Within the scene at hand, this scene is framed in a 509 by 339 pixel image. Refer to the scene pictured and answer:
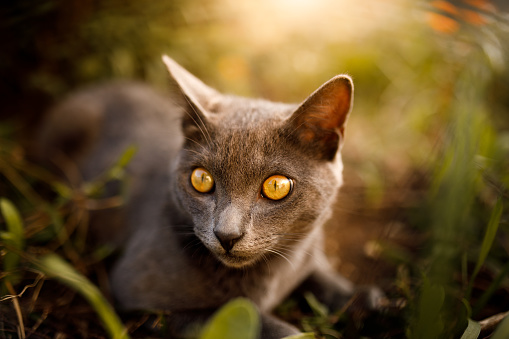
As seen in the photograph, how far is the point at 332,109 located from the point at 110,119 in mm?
A: 1584

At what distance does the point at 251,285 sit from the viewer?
1426 mm

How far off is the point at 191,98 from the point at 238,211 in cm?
45

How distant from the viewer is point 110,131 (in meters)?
2.27

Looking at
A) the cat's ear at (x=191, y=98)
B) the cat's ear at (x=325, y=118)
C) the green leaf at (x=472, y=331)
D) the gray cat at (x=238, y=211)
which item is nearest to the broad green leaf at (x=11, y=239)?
the gray cat at (x=238, y=211)

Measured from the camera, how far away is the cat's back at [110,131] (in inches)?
81.0

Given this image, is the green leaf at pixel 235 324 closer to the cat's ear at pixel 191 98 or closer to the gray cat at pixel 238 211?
the gray cat at pixel 238 211

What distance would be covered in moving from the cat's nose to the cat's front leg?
2.29 ft

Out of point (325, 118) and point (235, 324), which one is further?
point (325, 118)

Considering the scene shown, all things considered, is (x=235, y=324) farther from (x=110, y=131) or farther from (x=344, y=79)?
(x=110, y=131)

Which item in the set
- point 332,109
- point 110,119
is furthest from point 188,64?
point 332,109

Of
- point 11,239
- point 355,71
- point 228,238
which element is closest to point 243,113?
point 228,238

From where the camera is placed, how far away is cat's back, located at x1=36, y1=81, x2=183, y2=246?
2059mm

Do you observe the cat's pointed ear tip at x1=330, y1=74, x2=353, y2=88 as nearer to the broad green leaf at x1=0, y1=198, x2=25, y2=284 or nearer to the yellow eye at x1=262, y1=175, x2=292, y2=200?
the yellow eye at x1=262, y1=175, x2=292, y2=200

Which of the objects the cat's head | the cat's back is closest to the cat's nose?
the cat's head
